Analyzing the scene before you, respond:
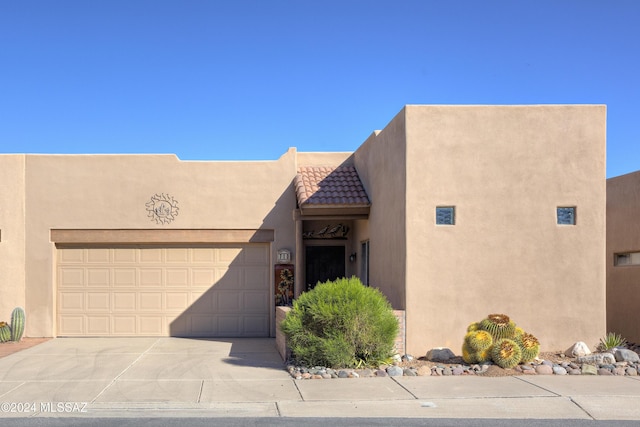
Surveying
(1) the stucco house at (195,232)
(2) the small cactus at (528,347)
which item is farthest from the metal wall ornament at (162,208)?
(2) the small cactus at (528,347)

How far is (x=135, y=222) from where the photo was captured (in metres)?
17.5

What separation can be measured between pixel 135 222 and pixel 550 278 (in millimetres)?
10006

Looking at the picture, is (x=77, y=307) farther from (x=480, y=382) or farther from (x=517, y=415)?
(x=517, y=415)

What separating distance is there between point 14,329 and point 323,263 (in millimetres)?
7690

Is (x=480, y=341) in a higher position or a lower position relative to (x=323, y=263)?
lower

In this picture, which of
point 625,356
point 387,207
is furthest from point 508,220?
point 625,356

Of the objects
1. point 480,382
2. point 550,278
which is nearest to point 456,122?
point 550,278

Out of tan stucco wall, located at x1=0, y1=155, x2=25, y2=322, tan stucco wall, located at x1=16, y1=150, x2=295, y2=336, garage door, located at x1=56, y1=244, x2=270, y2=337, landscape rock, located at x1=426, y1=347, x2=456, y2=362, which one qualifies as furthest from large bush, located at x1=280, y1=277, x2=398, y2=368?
tan stucco wall, located at x1=0, y1=155, x2=25, y2=322

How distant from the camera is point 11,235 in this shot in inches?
680

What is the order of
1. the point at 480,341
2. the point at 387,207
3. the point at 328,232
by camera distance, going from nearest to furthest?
the point at 480,341 < the point at 387,207 < the point at 328,232

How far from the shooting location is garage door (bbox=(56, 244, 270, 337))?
1764cm

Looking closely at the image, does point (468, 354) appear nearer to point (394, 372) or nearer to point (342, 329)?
point (394, 372)

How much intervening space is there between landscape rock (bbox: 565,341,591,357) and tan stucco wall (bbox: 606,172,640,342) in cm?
368

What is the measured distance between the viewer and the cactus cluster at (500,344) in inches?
457
